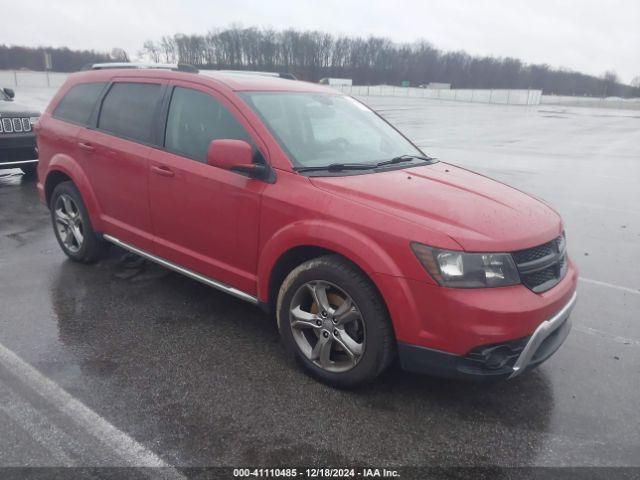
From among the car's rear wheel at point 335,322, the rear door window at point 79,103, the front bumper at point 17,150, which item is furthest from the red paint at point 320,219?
the front bumper at point 17,150

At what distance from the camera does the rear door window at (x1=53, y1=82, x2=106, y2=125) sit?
4828 millimetres

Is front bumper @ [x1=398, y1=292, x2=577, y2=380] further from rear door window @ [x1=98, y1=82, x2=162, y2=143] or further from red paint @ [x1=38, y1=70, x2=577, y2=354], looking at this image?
rear door window @ [x1=98, y1=82, x2=162, y2=143]

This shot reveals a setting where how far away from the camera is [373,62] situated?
11588cm

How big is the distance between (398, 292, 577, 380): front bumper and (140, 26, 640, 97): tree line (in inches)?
4117

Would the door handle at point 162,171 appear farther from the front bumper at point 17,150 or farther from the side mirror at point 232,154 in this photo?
the front bumper at point 17,150

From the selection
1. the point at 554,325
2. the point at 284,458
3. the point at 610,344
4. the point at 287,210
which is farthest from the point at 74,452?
the point at 610,344

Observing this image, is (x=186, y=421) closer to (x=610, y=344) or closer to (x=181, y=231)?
(x=181, y=231)

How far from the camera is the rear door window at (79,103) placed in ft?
15.8

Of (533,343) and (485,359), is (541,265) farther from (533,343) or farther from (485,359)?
(485,359)

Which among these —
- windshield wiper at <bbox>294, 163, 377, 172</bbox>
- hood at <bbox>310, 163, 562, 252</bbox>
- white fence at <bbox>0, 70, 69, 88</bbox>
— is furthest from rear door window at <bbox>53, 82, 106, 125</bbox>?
white fence at <bbox>0, 70, 69, 88</bbox>

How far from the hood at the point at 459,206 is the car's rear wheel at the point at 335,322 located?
0.44 metres

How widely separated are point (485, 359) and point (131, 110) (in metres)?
3.45

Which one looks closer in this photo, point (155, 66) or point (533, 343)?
point (533, 343)

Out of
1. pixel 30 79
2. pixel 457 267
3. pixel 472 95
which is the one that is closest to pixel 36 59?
pixel 30 79
